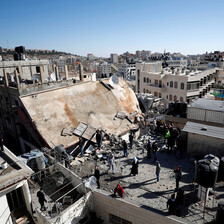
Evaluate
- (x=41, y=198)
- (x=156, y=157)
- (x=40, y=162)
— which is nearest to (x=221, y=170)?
(x=156, y=157)

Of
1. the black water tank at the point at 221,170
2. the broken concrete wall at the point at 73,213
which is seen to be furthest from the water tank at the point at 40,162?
the black water tank at the point at 221,170

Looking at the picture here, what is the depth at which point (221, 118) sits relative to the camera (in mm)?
15039

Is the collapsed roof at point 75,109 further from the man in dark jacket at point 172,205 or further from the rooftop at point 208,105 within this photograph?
the man in dark jacket at point 172,205

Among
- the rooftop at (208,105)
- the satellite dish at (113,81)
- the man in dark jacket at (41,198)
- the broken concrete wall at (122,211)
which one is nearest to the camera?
the broken concrete wall at (122,211)

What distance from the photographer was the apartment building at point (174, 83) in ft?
117

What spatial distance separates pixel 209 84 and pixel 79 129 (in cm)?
3717

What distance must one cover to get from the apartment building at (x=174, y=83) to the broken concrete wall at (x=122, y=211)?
88.2ft

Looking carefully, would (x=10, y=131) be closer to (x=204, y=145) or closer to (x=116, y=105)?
(x=116, y=105)

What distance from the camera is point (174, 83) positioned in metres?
37.2

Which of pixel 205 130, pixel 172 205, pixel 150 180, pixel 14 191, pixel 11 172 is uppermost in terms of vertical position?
pixel 205 130

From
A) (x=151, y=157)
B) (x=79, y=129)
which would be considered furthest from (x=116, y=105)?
(x=151, y=157)

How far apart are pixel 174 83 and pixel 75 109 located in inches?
1024

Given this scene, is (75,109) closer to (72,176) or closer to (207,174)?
(72,176)

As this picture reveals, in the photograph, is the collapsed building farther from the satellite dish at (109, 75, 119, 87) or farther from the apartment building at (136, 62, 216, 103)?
the apartment building at (136, 62, 216, 103)
